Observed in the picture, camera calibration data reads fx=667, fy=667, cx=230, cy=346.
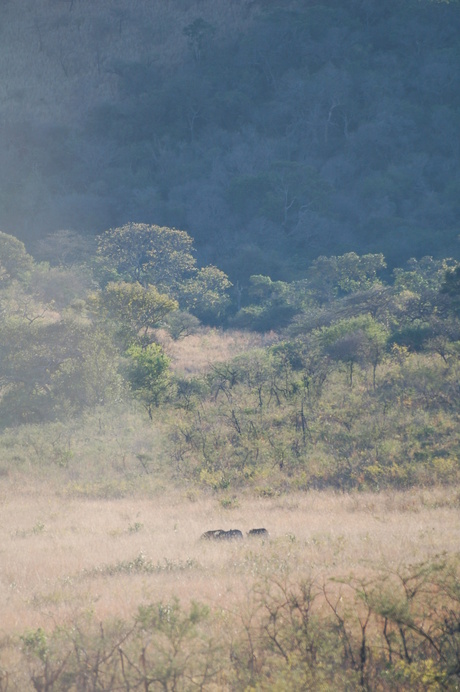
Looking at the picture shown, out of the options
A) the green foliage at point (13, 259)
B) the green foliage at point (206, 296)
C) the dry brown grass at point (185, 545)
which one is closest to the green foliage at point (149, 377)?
the dry brown grass at point (185, 545)

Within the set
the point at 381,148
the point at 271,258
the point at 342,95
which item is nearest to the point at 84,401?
the point at 271,258

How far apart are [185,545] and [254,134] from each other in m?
79.6

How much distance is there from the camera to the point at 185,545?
10.6 meters

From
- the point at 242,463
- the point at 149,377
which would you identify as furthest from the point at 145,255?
the point at 242,463

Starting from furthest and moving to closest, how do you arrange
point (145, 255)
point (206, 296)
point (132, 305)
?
point (145, 255), point (206, 296), point (132, 305)

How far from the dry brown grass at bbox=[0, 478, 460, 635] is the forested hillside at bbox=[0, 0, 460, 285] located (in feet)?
147

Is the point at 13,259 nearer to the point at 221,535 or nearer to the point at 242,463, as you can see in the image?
the point at 242,463

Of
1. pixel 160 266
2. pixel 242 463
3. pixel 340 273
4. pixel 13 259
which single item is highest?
pixel 13 259

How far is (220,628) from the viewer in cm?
678

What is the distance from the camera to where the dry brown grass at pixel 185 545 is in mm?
7988

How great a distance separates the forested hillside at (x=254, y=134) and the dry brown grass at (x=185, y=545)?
1762 inches

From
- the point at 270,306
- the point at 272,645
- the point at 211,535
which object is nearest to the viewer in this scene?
the point at 272,645

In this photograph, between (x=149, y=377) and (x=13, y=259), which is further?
(x=13, y=259)

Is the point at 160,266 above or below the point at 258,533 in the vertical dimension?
above
